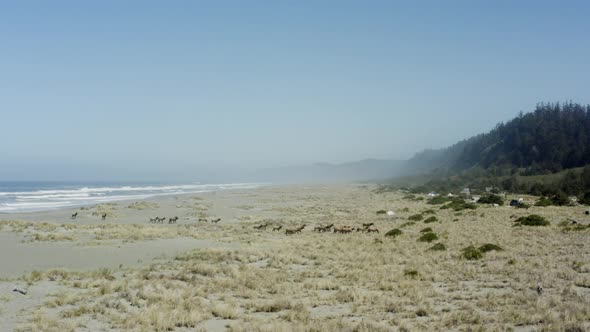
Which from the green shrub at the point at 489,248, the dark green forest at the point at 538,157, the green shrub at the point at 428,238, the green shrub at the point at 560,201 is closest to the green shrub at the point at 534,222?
the green shrub at the point at 428,238

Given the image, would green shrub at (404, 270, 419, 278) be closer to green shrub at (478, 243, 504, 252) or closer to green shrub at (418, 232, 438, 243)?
green shrub at (478, 243, 504, 252)

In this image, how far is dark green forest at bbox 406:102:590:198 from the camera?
73500mm

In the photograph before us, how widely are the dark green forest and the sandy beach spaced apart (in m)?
48.7

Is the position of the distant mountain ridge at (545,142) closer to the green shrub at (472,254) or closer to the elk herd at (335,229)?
the elk herd at (335,229)

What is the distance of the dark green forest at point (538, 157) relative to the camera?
73500mm

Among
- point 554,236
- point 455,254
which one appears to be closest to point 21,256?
point 455,254

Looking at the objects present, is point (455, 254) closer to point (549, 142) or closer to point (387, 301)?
point (387, 301)

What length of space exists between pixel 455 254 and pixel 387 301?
32.3 ft

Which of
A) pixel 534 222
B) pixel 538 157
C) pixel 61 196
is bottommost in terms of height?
pixel 534 222

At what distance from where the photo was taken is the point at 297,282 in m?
17.3

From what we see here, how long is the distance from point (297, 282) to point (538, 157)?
106566 millimetres

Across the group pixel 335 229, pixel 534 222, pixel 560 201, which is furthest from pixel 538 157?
pixel 335 229

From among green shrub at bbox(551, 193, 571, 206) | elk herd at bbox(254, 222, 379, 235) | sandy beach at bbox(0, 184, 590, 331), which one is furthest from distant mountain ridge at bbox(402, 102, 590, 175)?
sandy beach at bbox(0, 184, 590, 331)

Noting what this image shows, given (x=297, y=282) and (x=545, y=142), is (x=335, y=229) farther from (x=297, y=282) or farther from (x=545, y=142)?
(x=545, y=142)
